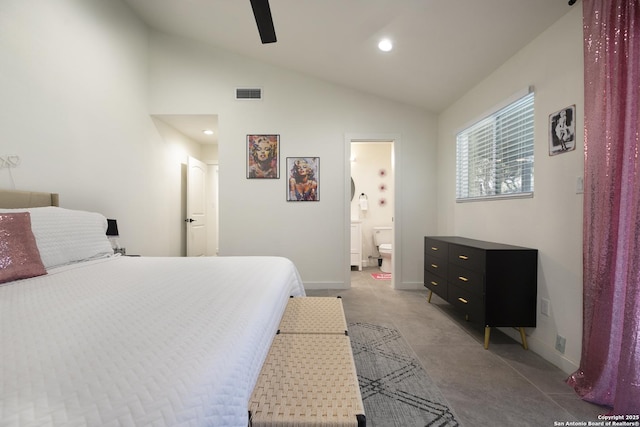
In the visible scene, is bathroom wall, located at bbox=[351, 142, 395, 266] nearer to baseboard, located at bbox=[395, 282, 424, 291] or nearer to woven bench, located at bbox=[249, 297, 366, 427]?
baseboard, located at bbox=[395, 282, 424, 291]

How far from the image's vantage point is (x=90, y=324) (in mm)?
864

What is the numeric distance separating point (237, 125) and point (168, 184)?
138cm

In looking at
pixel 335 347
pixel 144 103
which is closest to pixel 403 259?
pixel 335 347

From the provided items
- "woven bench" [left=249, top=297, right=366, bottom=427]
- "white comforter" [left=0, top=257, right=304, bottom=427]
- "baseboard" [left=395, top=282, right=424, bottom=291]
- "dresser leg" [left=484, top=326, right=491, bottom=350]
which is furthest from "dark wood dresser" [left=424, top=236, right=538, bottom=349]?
"white comforter" [left=0, top=257, right=304, bottom=427]

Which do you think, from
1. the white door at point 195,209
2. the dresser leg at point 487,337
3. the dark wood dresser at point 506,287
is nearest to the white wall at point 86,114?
the white door at point 195,209

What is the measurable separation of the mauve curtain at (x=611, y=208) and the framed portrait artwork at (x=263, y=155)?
2.92 metres

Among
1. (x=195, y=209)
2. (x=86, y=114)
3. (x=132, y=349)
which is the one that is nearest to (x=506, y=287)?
(x=132, y=349)

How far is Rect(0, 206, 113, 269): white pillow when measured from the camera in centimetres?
165

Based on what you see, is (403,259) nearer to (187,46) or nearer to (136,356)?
(136,356)

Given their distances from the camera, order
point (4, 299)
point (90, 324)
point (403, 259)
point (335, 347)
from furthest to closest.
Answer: point (403, 259), point (335, 347), point (4, 299), point (90, 324)

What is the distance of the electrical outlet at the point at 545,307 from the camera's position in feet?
6.23

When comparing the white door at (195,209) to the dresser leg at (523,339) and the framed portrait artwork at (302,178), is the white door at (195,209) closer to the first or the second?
the framed portrait artwork at (302,178)

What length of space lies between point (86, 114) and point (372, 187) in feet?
13.8

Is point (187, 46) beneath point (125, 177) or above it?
above
